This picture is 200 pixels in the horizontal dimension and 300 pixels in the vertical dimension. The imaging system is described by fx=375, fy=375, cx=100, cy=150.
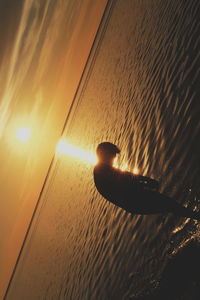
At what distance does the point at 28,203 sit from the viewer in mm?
3521

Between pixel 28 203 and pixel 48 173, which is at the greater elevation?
pixel 48 173

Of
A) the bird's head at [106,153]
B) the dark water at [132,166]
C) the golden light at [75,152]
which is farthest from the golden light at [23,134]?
the bird's head at [106,153]

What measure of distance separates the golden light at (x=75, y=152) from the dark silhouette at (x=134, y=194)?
124 cm

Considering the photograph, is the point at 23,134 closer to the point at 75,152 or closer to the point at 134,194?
the point at 75,152

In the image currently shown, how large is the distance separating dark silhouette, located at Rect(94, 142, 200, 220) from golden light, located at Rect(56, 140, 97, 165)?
124cm

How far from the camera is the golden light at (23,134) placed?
436 cm

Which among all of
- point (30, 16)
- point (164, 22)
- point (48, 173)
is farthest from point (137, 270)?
point (30, 16)

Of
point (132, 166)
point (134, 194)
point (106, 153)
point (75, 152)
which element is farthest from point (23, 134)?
point (134, 194)

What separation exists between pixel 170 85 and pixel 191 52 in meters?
0.13

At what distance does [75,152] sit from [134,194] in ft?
6.56

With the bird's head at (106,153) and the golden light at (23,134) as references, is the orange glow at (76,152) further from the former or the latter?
the golden light at (23,134)

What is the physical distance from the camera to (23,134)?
434 cm

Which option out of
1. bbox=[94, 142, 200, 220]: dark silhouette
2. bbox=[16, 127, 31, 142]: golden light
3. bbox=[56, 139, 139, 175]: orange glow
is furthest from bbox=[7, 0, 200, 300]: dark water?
bbox=[16, 127, 31, 142]: golden light

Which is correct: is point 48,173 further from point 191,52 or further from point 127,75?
point 191,52
